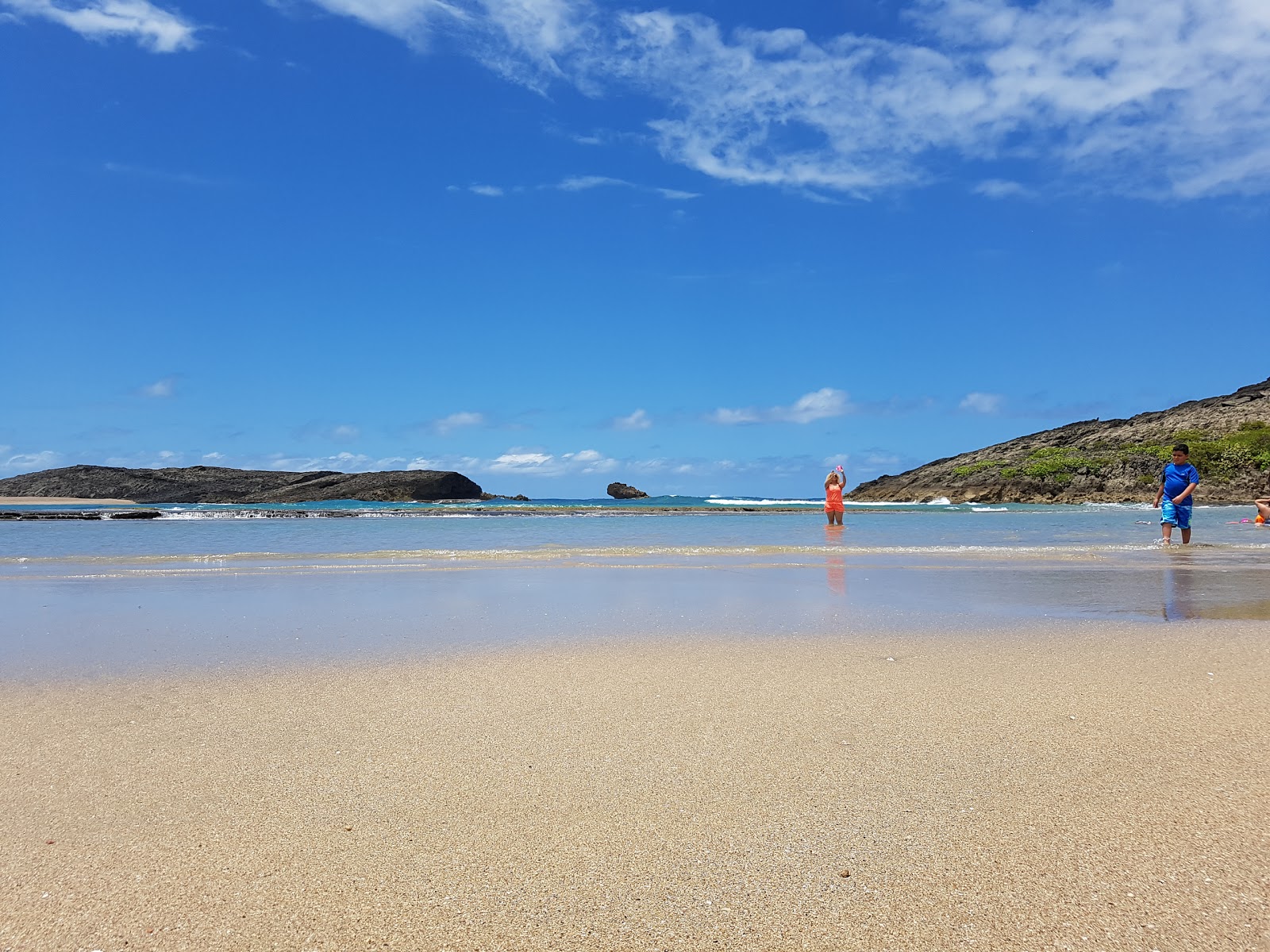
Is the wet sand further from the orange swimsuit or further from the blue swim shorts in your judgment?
the orange swimsuit

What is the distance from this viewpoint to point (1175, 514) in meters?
16.8

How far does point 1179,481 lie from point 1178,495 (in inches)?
13.0

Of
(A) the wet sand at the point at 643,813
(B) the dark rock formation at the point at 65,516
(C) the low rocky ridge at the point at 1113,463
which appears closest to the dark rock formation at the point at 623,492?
(C) the low rocky ridge at the point at 1113,463

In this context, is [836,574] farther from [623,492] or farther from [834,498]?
[623,492]

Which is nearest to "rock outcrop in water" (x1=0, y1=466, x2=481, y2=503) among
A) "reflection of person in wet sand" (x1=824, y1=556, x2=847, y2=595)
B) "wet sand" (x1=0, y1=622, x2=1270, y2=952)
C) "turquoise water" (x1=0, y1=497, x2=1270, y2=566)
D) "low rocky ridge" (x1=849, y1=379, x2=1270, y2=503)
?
"low rocky ridge" (x1=849, y1=379, x2=1270, y2=503)

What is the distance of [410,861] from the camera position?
2.66m

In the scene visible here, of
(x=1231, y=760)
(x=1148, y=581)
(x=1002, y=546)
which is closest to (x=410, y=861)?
(x=1231, y=760)

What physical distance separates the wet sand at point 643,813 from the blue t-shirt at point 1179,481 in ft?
44.5

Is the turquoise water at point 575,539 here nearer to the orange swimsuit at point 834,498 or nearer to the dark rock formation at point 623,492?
the orange swimsuit at point 834,498

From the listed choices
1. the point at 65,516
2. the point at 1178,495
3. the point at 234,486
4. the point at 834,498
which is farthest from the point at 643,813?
the point at 234,486

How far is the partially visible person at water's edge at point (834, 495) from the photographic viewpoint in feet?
82.1

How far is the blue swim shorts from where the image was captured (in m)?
16.8

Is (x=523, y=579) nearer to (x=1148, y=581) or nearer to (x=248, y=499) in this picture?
(x=1148, y=581)

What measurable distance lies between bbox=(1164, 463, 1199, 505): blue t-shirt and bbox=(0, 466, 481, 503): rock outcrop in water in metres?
61.3
